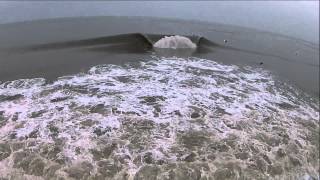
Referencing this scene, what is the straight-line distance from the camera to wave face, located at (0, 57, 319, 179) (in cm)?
615

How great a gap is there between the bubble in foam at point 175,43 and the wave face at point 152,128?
6.16 feet

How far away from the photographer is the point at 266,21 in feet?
48.3

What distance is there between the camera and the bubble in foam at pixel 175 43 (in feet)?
37.0

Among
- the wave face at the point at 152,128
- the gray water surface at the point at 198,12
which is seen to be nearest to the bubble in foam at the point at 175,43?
the wave face at the point at 152,128

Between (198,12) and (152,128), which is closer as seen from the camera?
(152,128)

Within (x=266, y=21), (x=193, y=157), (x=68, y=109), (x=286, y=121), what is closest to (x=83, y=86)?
(x=68, y=109)

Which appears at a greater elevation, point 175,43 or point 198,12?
point 198,12

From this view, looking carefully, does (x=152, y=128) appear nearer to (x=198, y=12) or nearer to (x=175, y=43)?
(x=175, y=43)

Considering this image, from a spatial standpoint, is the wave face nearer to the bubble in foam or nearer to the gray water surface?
the bubble in foam

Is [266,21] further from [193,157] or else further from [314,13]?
[193,157]

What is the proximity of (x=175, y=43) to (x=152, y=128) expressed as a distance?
4.71 meters

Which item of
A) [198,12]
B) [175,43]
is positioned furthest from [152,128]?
[198,12]

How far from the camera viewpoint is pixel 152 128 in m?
7.06

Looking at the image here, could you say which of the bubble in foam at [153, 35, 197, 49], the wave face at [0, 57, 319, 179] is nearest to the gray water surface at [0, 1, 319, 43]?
the bubble in foam at [153, 35, 197, 49]
